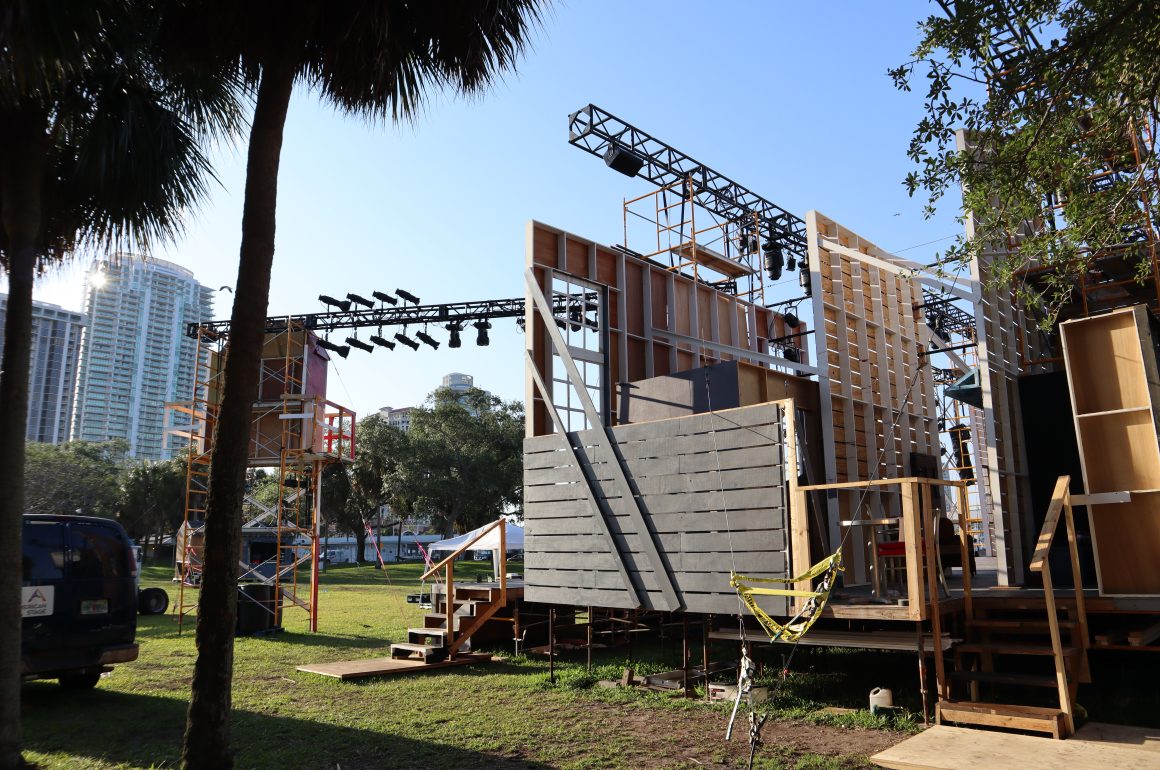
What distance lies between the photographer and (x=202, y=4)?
5871 mm

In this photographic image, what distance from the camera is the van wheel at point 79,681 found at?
10.0 metres

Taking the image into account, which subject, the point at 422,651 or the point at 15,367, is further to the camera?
the point at 422,651

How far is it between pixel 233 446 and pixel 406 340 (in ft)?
66.1

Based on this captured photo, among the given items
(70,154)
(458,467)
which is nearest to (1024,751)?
(70,154)

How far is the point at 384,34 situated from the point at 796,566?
627cm

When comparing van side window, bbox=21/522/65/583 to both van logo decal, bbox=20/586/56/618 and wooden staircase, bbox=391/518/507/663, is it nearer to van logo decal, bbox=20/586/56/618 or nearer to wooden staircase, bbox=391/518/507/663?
van logo decal, bbox=20/586/56/618

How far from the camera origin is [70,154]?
7145mm

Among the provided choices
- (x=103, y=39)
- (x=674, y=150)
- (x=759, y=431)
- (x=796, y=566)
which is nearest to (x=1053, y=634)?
(x=796, y=566)

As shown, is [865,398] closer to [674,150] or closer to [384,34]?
[674,150]

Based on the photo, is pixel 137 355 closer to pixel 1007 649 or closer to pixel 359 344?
pixel 359 344

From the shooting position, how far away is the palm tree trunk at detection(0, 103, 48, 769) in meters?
5.72

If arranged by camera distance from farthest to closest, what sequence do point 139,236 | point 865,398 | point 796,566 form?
point 865,398, point 796,566, point 139,236

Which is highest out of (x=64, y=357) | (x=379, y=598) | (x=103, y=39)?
(x=64, y=357)

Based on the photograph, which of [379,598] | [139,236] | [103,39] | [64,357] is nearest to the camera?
[103,39]
